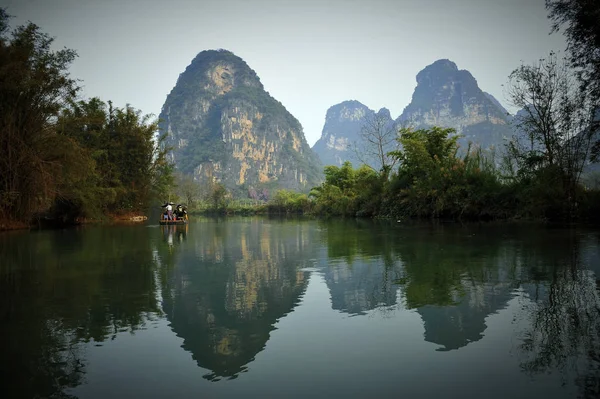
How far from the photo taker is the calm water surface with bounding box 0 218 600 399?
117 inches

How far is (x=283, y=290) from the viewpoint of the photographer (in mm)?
6184

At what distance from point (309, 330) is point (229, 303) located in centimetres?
148

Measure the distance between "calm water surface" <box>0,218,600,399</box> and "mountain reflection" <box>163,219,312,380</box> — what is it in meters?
0.02

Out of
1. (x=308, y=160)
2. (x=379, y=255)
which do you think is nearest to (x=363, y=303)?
(x=379, y=255)

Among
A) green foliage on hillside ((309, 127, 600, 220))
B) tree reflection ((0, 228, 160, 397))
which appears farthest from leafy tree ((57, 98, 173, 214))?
tree reflection ((0, 228, 160, 397))

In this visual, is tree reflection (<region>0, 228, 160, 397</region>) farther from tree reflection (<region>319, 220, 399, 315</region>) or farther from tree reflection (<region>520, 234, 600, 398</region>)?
tree reflection (<region>520, 234, 600, 398</region>)

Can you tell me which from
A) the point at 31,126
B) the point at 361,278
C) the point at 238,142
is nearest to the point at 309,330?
the point at 361,278

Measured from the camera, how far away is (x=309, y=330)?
423cm

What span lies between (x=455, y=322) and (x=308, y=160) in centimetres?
18833

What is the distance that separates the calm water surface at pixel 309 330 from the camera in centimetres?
296

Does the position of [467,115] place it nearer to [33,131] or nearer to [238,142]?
[238,142]

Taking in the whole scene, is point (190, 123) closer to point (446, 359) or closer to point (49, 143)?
point (49, 143)

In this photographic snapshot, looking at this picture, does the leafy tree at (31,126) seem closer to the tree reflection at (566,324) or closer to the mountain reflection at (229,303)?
the mountain reflection at (229,303)

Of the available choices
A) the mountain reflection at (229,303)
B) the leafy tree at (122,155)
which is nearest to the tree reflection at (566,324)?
the mountain reflection at (229,303)
